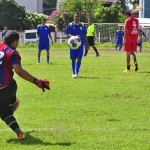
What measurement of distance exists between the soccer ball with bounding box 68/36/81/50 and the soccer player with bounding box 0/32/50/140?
8339 millimetres

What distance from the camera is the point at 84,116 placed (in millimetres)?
9773

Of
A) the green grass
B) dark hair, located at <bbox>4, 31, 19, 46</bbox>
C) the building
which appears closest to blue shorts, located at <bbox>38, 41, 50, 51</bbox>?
the green grass

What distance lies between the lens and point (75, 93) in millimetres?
12859

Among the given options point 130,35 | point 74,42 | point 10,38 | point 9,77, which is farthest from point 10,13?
point 9,77

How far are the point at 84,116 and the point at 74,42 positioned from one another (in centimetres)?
679

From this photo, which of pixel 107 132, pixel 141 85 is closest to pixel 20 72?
pixel 107 132

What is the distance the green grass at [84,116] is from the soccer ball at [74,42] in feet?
3.36

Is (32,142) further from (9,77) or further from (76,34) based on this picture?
(76,34)

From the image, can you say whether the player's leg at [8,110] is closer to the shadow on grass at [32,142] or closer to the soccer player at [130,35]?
the shadow on grass at [32,142]

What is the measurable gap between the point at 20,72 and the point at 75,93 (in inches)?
204

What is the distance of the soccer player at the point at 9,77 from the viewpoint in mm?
7746

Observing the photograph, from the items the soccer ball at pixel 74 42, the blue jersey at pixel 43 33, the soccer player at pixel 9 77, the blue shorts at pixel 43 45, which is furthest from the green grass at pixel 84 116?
the blue jersey at pixel 43 33

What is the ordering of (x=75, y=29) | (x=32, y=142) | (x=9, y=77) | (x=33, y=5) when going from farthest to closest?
(x=33, y=5), (x=75, y=29), (x=9, y=77), (x=32, y=142)

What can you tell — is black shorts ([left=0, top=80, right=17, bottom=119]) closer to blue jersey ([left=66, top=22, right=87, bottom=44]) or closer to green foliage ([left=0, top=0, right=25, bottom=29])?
blue jersey ([left=66, top=22, right=87, bottom=44])
